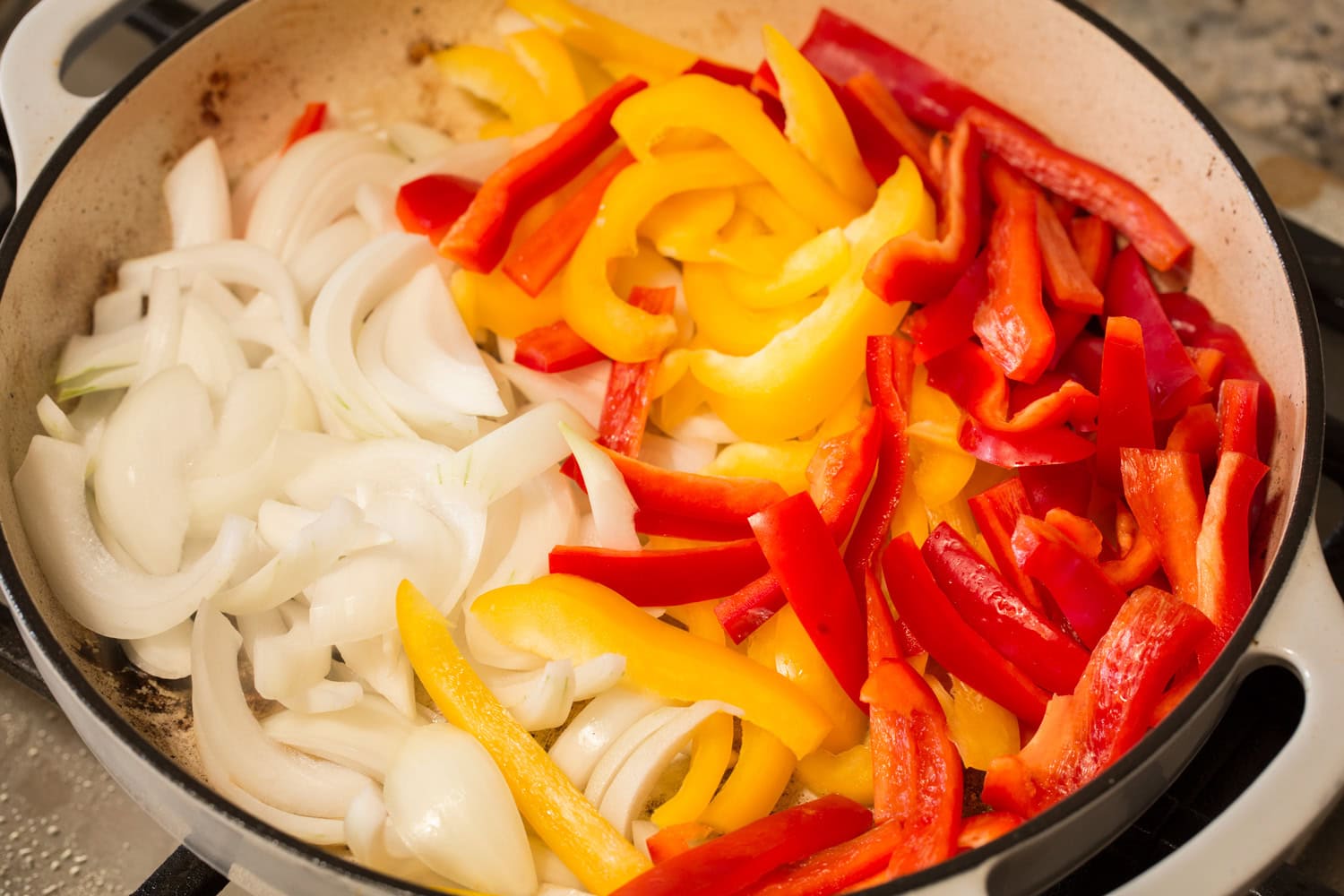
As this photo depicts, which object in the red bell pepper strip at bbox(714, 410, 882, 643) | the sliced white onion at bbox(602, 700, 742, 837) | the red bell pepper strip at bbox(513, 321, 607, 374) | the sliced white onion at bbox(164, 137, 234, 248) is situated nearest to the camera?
the sliced white onion at bbox(602, 700, 742, 837)

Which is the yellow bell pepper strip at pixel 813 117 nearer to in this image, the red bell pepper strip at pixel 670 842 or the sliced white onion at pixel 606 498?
the sliced white onion at pixel 606 498

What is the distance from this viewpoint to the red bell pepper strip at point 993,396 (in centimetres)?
128

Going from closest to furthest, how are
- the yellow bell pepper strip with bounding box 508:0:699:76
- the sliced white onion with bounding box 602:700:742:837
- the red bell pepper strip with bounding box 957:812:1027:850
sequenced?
1. the red bell pepper strip with bounding box 957:812:1027:850
2. the sliced white onion with bounding box 602:700:742:837
3. the yellow bell pepper strip with bounding box 508:0:699:76

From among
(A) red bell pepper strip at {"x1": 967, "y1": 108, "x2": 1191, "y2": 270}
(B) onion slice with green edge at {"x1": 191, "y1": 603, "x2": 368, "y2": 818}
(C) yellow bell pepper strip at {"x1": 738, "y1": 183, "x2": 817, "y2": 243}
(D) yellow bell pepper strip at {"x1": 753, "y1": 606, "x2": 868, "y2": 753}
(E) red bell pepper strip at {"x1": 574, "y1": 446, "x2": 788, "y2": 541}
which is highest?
(A) red bell pepper strip at {"x1": 967, "y1": 108, "x2": 1191, "y2": 270}

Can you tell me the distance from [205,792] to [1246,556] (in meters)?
1.03

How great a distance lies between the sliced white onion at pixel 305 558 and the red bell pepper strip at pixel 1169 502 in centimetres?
83

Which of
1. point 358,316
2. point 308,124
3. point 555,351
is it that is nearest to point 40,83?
point 308,124

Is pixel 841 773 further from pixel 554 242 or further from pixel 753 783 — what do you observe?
pixel 554 242

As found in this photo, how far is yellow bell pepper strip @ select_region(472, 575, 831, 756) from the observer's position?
117 centimetres

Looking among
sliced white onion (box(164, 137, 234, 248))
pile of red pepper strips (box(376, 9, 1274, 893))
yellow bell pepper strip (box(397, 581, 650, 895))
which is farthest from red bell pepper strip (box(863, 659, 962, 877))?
sliced white onion (box(164, 137, 234, 248))

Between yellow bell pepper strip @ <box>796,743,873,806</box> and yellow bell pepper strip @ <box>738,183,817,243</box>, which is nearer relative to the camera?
yellow bell pepper strip @ <box>796,743,873,806</box>

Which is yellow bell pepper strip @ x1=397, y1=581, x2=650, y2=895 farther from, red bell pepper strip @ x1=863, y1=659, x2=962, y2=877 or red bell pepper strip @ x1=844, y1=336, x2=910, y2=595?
red bell pepper strip @ x1=844, y1=336, x2=910, y2=595

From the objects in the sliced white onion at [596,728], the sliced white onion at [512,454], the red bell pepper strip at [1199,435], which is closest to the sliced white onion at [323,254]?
the sliced white onion at [512,454]

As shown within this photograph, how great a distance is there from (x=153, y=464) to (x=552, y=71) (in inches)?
31.4
